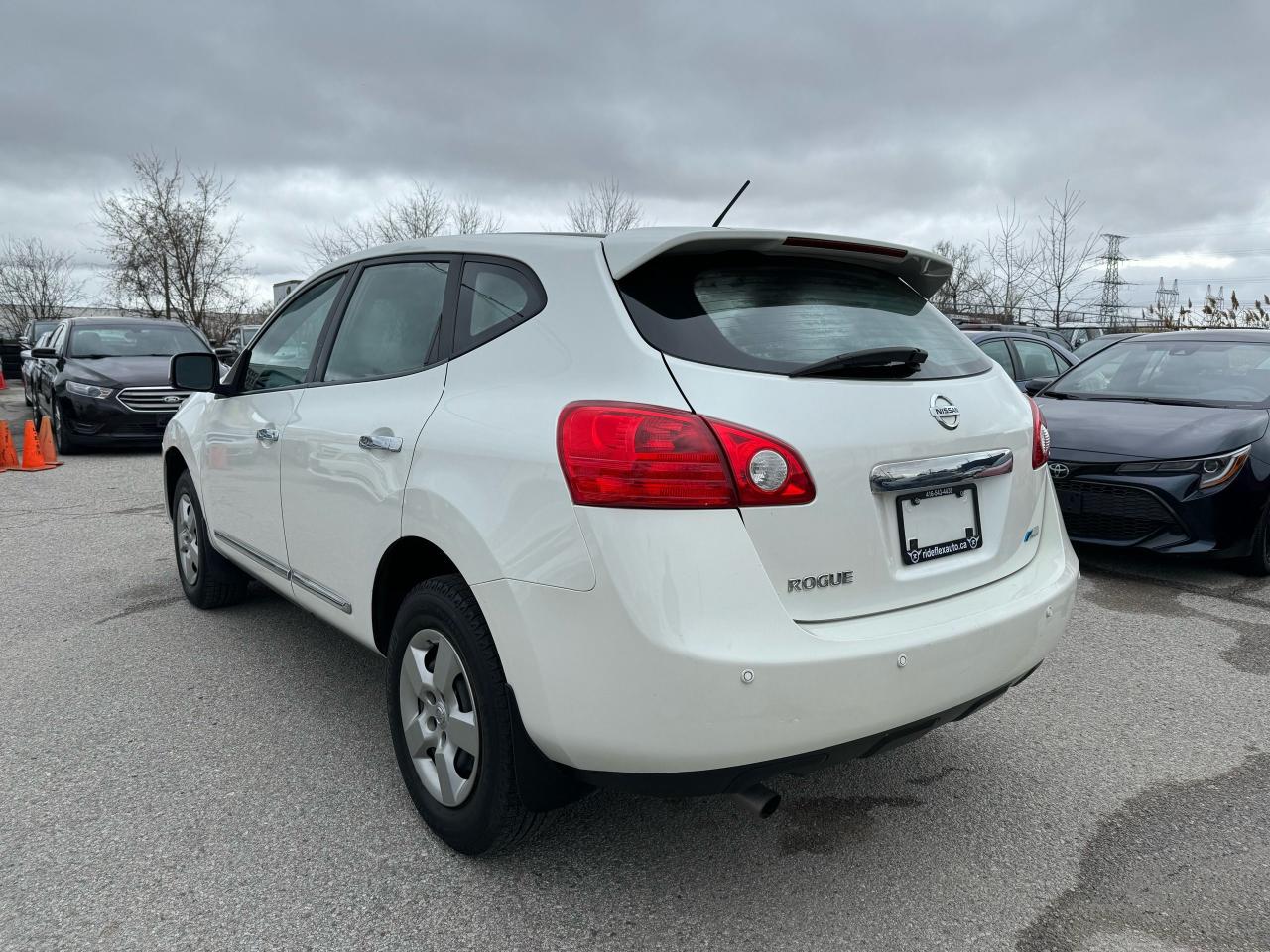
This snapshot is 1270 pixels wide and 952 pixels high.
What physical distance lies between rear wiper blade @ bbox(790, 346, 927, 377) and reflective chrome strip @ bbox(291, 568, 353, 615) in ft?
5.55

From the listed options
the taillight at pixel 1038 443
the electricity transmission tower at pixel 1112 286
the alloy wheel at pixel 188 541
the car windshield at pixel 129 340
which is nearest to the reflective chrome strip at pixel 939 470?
the taillight at pixel 1038 443

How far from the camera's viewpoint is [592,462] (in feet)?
6.66

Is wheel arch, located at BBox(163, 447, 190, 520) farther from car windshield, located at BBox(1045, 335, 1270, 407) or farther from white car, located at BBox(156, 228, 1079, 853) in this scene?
car windshield, located at BBox(1045, 335, 1270, 407)

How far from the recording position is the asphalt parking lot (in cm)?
228

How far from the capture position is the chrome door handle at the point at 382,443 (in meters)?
2.63

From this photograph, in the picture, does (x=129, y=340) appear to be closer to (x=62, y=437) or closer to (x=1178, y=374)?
(x=62, y=437)

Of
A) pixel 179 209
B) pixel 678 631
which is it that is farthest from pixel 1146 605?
pixel 179 209

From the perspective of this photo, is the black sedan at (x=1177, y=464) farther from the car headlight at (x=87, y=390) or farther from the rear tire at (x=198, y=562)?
the car headlight at (x=87, y=390)

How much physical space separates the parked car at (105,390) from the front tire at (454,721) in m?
8.76

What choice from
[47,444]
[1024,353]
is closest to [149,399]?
[47,444]

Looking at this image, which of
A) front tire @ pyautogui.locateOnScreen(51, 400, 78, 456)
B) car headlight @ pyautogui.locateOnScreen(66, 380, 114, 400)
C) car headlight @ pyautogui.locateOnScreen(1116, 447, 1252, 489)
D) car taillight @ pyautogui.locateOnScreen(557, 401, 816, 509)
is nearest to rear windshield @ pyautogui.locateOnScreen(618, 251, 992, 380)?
car taillight @ pyautogui.locateOnScreen(557, 401, 816, 509)

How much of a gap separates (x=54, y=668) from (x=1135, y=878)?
4.12 metres

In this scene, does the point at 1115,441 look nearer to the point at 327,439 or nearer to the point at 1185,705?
the point at 1185,705

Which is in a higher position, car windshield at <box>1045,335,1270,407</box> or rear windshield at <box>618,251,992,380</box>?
rear windshield at <box>618,251,992,380</box>
